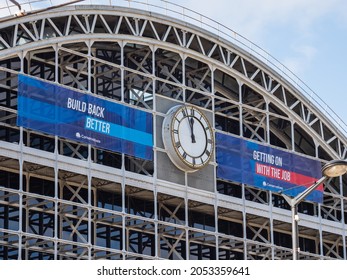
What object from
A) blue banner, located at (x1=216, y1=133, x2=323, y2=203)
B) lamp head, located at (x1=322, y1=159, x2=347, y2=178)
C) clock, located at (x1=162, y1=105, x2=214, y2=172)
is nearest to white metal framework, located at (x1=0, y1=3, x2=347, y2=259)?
clock, located at (x1=162, y1=105, x2=214, y2=172)

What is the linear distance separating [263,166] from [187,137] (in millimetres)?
5322

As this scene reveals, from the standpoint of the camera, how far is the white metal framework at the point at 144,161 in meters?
47.2

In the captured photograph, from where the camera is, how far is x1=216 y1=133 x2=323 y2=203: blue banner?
53.8m

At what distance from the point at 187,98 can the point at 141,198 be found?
Answer: 6566 mm

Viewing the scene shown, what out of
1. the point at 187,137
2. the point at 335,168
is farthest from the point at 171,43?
the point at 335,168

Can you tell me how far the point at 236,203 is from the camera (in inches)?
2115

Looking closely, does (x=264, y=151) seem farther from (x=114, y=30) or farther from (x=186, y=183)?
(x=114, y=30)

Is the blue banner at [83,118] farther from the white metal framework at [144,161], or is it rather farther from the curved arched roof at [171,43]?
the curved arched roof at [171,43]

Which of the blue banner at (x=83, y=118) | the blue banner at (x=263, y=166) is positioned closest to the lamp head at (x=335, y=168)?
the blue banner at (x=83, y=118)

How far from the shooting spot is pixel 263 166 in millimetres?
55594

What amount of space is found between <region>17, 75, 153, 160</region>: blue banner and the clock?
97cm

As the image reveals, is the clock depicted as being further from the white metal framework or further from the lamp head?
the lamp head

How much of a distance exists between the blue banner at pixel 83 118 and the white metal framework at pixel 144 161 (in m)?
0.48
